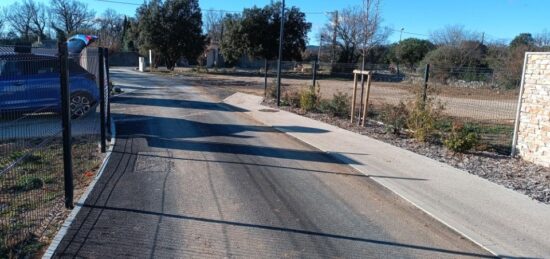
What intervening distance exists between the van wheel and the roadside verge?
20.9ft

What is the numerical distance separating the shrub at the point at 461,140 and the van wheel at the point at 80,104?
368 inches

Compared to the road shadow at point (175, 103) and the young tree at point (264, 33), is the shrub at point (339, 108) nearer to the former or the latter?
the road shadow at point (175, 103)

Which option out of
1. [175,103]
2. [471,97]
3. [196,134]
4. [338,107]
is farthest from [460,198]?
[471,97]

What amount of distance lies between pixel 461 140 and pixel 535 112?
1426 millimetres

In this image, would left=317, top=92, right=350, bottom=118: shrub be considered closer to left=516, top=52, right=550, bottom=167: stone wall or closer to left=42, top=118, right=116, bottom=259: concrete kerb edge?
left=516, top=52, right=550, bottom=167: stone wall

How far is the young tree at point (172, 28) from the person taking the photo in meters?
50.2

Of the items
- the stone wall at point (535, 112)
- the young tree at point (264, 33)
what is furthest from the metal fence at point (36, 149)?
the young tree at point (264, 33)

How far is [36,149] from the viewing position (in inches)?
230

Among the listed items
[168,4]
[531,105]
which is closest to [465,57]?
[168,4]

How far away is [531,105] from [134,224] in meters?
7.74

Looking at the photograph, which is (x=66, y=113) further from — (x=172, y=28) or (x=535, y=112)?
(x=172, y=28)

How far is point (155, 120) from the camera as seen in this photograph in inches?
531

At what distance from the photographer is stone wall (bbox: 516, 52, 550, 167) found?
28.6 ft

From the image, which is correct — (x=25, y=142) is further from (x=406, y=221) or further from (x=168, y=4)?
(x=168, y=4)
